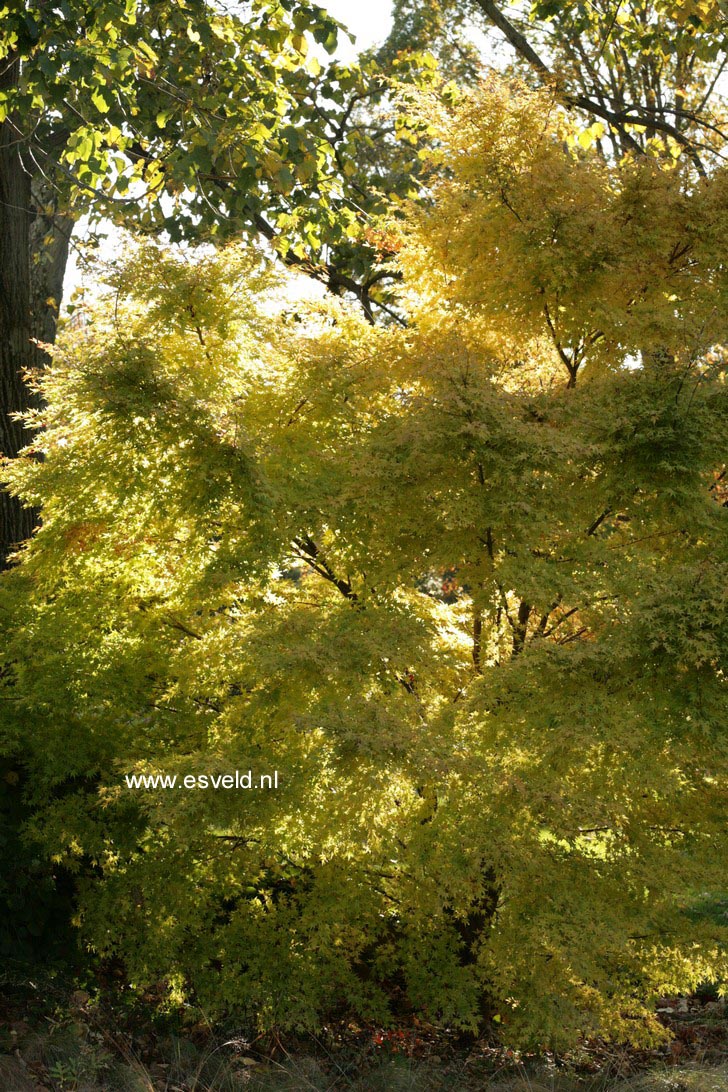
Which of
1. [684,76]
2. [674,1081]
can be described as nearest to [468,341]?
[674,1081]

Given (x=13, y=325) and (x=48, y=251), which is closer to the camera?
(x=13, y=325)

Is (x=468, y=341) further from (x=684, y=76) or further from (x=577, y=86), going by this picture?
(x=684, y=76)

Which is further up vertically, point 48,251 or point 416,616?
point 48,251

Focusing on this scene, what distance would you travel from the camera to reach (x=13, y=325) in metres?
5.77

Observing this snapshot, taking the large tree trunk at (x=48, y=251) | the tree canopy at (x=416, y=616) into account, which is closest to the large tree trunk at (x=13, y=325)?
the large tree trunk at (x=48, y=251)

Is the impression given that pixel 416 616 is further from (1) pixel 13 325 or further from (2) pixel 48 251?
(2) pixel 48 251

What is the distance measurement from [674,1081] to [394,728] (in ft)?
6.67

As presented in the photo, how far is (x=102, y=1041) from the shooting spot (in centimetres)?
395

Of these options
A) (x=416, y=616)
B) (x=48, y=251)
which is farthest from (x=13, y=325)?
(x=416, y=616)

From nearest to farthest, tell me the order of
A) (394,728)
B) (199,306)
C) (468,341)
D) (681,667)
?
(394,728)
(681,667)
(199,306)
(468,341)

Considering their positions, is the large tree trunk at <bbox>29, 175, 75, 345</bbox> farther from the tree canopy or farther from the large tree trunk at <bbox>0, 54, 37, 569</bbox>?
the tree canopy

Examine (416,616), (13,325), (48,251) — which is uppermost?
(48,251)

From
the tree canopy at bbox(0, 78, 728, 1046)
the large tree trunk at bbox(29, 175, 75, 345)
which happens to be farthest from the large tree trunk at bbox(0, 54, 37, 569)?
the tree canopy at bbox(0, 78, 728, 1046)

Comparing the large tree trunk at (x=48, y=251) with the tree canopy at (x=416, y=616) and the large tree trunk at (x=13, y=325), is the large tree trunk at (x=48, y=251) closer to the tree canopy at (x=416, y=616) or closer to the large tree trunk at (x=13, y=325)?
the large tree trunk at (x=13, y=325)
